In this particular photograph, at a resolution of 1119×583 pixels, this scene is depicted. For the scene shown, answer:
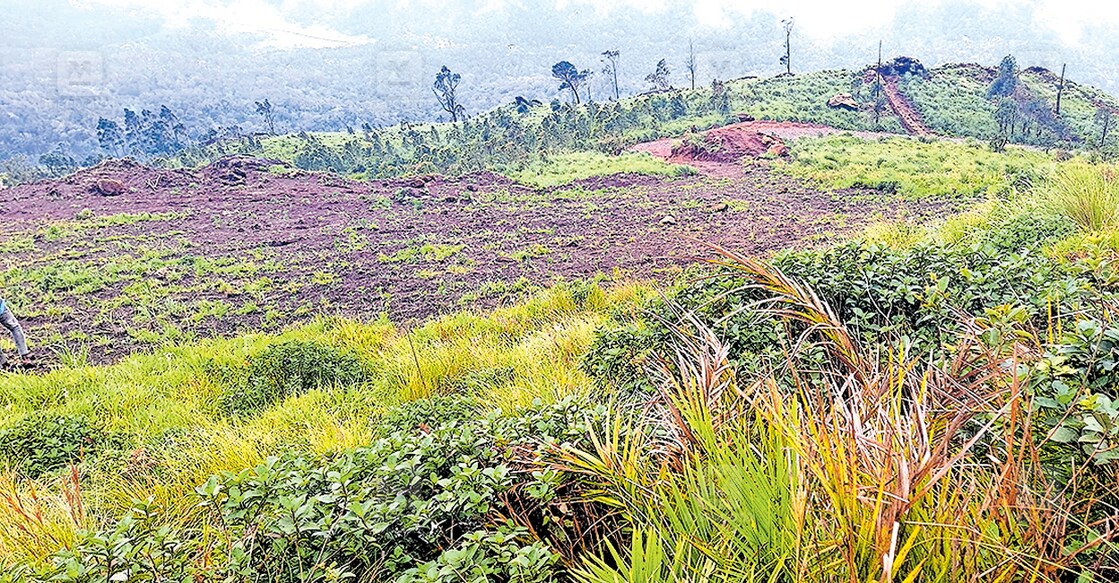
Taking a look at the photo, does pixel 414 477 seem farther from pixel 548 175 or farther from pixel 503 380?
pixel 548 175

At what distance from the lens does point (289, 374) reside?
16.6 ft

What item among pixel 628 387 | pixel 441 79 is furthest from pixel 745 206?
pixel 441 79

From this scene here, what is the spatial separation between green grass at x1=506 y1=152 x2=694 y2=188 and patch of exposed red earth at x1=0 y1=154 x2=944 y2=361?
1081 millimetres

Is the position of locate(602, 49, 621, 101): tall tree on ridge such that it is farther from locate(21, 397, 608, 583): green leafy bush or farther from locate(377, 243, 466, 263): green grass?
locate(21, 397, 608, 583): green leafy bush

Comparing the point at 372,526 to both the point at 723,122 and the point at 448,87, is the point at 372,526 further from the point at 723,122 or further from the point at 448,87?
the point at 448,87

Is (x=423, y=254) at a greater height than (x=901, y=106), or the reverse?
(x=901, y=106)

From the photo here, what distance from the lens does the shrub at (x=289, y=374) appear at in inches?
187

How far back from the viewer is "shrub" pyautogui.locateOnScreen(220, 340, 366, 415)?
4.75 meters

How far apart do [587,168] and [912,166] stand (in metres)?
11.5

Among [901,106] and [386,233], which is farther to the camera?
[901,106]

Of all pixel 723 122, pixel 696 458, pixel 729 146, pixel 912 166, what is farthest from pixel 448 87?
pixel 696 458

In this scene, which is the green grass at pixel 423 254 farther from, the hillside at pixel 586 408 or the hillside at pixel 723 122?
the hillside at pixel 723 122

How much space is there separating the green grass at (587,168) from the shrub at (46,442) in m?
18.0

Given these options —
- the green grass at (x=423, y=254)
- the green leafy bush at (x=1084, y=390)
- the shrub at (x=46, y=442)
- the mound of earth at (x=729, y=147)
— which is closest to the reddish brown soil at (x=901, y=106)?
the mound of earth at (x=729, y=147)
